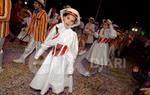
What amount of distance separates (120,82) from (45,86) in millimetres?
3651

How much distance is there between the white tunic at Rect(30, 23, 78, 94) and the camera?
18.7 ft

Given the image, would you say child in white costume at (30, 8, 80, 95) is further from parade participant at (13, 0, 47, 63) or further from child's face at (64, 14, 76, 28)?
Result: parade participant at (13, 0, 47, 63)

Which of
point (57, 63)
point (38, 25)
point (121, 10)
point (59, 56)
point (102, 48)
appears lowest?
point (57, 63)

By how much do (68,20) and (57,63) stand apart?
2.83ft

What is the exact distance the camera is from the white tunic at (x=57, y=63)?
5711mm

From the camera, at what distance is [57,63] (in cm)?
579

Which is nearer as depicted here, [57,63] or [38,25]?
[57,63]

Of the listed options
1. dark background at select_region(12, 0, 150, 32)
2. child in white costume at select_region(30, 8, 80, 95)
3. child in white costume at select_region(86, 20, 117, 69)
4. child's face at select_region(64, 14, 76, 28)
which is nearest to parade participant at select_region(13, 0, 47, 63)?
child in white costume at select_region(30, 8, 80, 95)

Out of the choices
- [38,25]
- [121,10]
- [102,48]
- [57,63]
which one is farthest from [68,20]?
[121,10]

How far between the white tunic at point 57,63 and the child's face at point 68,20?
0.09 meters

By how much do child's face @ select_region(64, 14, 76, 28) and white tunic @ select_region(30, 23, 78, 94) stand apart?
0.09m

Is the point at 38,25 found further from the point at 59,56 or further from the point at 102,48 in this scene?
the point at 102,48

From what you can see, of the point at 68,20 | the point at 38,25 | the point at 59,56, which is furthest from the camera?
the point at 38,25

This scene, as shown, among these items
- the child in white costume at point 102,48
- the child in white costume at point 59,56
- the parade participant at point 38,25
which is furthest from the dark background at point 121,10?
the child in white costume at point 59,56
